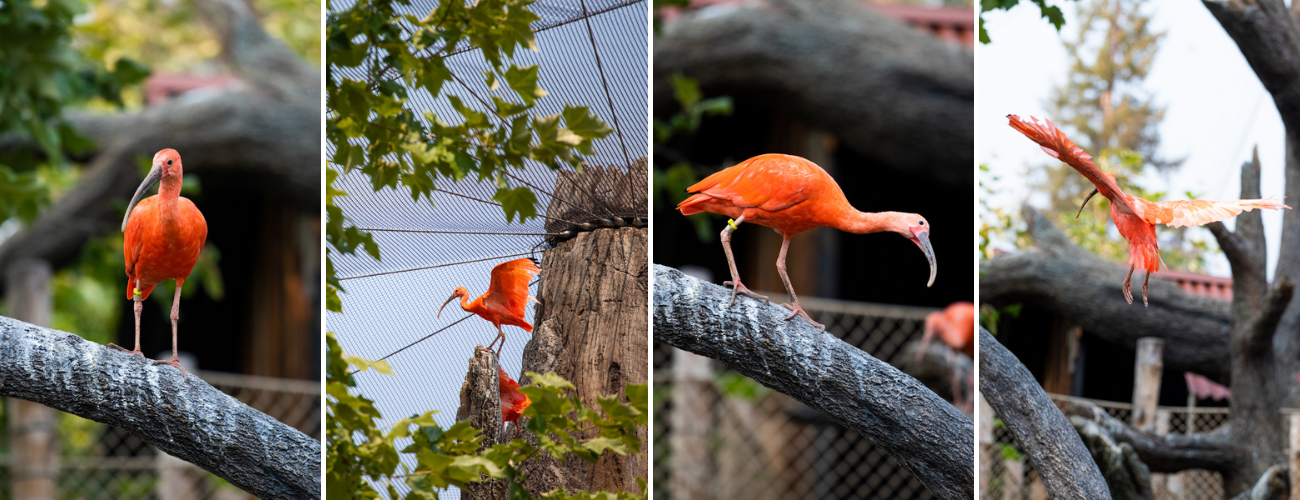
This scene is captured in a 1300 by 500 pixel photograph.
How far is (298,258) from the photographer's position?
3.34 meters

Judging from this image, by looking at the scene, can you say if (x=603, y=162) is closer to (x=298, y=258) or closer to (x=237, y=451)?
(x=237, y=451)

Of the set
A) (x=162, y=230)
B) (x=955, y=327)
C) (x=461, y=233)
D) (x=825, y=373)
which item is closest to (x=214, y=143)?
(x=162, y=230)

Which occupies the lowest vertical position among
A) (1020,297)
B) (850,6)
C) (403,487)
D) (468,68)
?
(403,487)

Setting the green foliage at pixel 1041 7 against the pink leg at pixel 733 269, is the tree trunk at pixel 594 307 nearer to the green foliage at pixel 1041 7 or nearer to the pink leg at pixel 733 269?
the pink leg at pixel 733 269

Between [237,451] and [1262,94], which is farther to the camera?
[1262,94]

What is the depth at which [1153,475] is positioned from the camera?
1540 millimetres

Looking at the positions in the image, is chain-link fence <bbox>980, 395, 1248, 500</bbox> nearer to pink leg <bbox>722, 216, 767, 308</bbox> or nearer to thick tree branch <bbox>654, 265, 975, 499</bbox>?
thick tree branch <bbox>654, 265, 975, 499</bbox>

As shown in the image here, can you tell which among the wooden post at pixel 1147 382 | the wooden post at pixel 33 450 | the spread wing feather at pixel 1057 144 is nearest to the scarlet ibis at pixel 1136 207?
the spread wing feather at pixel 1057 144

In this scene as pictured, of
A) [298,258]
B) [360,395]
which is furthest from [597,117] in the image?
[298,258]

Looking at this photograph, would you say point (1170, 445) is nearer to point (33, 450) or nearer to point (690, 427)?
point (690, 427)

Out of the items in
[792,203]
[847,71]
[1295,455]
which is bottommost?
[1295,455]

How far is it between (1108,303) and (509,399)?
3.39 feet

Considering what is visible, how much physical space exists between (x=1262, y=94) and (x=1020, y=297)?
1.70 ft

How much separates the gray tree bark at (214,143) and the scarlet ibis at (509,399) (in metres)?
2.12
